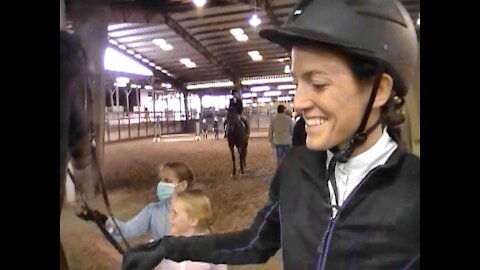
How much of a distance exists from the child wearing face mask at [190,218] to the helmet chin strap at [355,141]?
29 centimetres

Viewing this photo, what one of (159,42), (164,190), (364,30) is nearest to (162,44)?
(159,42)

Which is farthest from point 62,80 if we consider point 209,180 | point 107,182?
point 209,180

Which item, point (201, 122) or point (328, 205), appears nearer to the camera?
point (328, 205)

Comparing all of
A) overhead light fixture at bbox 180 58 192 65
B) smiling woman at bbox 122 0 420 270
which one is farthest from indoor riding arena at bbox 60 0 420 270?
smiling woman at bbox 122 0 420 270

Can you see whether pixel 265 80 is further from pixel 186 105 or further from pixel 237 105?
pixel 186 105

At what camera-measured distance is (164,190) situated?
1110mm

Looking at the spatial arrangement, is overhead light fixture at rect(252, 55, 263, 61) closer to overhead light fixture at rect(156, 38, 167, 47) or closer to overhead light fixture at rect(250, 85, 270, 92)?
overhead light fixture at rect(250, 85, 270, 92)

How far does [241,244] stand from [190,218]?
0.13 m

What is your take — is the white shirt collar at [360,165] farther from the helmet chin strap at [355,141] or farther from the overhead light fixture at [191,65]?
the overhead light fixture at [191,65]

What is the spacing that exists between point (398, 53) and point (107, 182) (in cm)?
68

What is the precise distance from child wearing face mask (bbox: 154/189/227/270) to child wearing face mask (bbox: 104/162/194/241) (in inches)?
0.6

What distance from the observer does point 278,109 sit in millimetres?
1051
